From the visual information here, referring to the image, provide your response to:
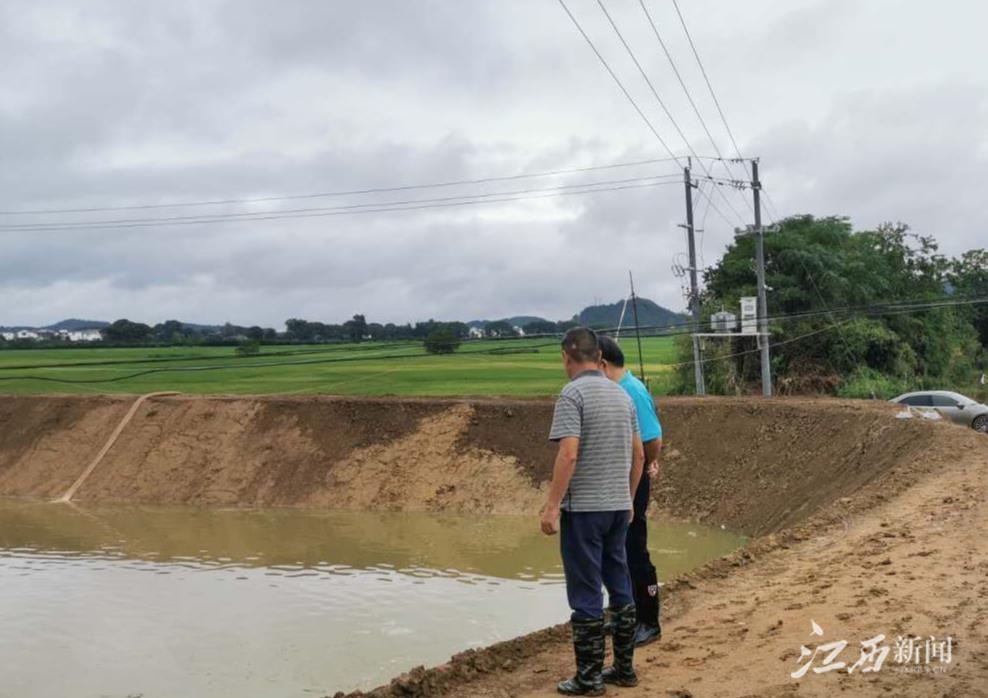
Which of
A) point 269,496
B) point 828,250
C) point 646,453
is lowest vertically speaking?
point 269,496

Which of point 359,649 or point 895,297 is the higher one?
point 895,297

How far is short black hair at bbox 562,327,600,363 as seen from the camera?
5539 mm

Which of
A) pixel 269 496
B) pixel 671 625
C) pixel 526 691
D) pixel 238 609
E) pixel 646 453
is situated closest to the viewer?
pixel 526 691

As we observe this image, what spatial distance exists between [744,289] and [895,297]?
30.6 feet

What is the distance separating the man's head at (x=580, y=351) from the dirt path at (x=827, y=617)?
1808 millimetres

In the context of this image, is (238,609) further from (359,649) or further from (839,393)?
(839,393)

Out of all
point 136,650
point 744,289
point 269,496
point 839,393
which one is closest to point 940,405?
point 839,393

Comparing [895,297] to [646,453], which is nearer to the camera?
[646,453]

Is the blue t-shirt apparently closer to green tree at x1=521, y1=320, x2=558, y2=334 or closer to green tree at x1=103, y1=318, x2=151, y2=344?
green tree at x1=521, y1=320, x2=558, y2=334

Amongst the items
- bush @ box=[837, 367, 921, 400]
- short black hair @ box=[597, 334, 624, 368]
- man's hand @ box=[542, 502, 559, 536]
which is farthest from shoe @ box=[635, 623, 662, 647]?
bush @ box=[837, 367, 921, 400]

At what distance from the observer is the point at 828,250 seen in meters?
39.0

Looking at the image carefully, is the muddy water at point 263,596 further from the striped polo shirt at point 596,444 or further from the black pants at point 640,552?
the striped polo shirt at point 596,444

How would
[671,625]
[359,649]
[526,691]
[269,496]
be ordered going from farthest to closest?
[269,496] → [359,649] → [671,625] → [526,691]

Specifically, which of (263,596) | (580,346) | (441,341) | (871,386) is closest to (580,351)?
(580,346)
